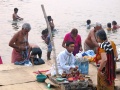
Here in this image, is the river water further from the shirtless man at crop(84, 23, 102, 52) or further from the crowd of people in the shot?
the crowd of people

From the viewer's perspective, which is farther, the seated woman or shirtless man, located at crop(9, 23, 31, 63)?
shirtless man, located at crop(9, 23, 31, 63)

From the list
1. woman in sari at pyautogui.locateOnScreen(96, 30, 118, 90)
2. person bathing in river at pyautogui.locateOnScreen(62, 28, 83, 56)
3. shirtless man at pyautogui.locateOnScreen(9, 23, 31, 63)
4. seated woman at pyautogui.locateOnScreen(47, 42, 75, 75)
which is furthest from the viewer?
person bathing in river at pyautogui.locateOnScreen(62, 28, 83, 56)


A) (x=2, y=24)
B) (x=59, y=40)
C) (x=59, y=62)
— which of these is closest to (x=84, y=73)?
(x=59, y=62)

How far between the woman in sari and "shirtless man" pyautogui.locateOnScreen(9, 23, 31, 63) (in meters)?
2.70

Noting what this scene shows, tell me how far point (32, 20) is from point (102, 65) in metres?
16.5

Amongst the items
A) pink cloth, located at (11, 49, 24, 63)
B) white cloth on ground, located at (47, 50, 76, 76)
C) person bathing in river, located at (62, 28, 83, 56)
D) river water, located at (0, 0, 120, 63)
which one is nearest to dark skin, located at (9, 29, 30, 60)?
pink cloth, located at (11, 49, 24, 63)

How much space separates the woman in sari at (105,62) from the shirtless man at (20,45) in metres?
2.70

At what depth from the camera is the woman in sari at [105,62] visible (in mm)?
6168

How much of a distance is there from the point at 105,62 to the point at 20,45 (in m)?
3.16

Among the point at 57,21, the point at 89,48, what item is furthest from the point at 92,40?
the point at 57,21

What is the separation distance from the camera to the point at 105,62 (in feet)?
20.2

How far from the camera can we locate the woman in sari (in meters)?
6.17

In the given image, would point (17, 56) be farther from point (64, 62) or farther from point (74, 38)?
point (64, 62)

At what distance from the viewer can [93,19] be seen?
23625mm
